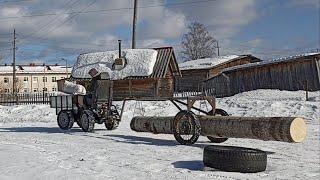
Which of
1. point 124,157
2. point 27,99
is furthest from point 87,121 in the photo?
point 27,99

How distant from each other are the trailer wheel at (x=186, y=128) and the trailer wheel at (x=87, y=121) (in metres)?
5.05

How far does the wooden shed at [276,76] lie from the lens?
115 feet

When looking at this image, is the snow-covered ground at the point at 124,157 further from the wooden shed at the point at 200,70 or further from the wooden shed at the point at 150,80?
the wooden shed at the point at 200,70

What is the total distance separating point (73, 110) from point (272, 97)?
15281 mm

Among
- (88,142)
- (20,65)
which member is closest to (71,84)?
(88,142)

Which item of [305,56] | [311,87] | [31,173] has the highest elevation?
[305,56]

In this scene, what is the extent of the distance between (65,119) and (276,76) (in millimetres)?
22923

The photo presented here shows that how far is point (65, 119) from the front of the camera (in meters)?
19.3

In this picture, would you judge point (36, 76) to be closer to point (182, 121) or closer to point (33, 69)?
point (33, 69)

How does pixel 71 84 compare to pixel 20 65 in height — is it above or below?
below

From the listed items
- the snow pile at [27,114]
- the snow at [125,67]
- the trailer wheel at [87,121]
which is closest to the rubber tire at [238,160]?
the trailer wheel at [87,121]

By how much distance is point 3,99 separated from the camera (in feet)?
151

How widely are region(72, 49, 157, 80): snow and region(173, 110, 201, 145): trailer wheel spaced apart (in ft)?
82.5

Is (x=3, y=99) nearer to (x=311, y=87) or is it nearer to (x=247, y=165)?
(x=311, y=87)
